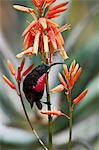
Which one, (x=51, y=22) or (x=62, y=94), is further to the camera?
(x=62, y=94)

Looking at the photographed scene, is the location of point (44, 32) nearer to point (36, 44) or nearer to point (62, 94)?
point (36, 44)

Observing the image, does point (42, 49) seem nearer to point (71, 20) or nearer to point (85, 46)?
point (85, 46)

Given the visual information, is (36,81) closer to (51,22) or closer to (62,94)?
(51,22)

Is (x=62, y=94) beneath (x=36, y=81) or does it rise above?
beneath

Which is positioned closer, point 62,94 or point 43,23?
point 43,23

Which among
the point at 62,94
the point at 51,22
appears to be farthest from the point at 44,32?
the point at 62,94
